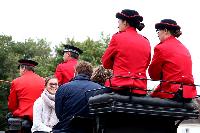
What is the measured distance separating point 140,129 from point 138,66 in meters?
0.73

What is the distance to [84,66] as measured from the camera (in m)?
6.58

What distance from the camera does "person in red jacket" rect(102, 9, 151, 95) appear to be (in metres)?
5.72

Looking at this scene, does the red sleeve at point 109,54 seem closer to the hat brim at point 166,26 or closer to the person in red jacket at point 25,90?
the hat brim at point 166,26

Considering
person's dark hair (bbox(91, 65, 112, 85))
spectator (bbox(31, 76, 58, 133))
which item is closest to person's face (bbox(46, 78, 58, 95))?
spectator (bbox(31, 76, 58, 133))

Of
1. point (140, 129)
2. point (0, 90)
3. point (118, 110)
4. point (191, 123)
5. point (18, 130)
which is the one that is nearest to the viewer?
point (118, 110)

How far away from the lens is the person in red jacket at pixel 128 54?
5.72m

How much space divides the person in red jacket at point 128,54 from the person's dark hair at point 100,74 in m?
0.72

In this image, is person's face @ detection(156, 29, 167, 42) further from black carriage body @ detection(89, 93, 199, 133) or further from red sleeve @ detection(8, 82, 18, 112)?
red sleeve @ detection(8, 82, 18, 112)

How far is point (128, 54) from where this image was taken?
5887 millimetres

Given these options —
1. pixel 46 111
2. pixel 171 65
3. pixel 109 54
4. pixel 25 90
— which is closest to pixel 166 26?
pixel 171 65

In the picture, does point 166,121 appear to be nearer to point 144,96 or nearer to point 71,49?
point 144,96

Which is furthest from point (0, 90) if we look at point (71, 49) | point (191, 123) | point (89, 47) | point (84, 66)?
point (84, 66)

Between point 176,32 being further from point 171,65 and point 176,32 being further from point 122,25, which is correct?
point 122,25

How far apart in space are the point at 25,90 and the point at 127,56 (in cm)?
321
